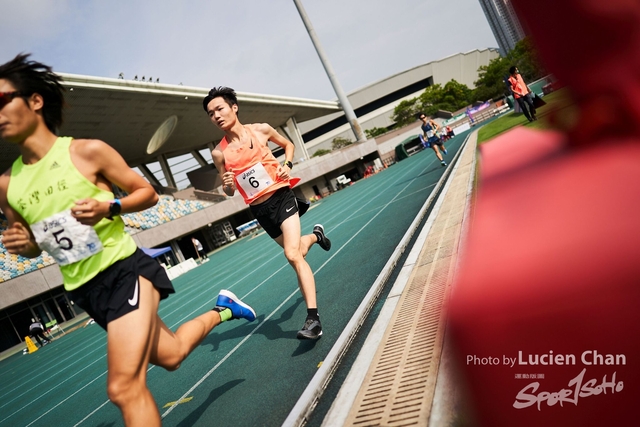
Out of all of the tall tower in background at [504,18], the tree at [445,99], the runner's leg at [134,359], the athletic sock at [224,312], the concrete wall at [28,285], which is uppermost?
the tree at [445,99]

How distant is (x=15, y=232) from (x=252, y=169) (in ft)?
6.76

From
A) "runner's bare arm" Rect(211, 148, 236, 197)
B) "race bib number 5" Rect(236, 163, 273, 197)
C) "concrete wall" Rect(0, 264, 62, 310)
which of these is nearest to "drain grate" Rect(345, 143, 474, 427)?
"race bib number 5" Rect(236, 163, 273, 197)

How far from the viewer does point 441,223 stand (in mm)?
5074

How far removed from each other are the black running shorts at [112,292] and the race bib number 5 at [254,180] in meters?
1.83

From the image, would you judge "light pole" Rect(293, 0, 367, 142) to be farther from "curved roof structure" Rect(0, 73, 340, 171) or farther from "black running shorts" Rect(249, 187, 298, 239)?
"black running shorts" Rect(249, 187, 298, 239)

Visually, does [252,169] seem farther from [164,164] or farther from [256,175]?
[164,164]

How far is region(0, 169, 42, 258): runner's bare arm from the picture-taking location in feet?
7.36

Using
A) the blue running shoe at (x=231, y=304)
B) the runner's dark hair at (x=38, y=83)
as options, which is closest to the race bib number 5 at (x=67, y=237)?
the runner's dark hair at (x=38, y=83)

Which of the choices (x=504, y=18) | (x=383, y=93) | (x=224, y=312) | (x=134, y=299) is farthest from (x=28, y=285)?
(x=383, y=93)

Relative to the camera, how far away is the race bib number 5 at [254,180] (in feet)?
13.1

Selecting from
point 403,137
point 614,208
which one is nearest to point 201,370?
point 614,208

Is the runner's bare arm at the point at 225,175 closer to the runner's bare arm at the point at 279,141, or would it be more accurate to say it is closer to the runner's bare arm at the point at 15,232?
the runner's bare arm at the point at 279,141

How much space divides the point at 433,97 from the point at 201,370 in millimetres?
79904

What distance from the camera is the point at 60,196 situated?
2168 mm
